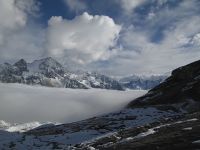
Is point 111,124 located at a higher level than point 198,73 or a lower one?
lower

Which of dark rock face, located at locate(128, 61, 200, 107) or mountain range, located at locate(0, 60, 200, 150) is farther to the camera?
dark rock face, located at locate(128, 61, 200, 107)

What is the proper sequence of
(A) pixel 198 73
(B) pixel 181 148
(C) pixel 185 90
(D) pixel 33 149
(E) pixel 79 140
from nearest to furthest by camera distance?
(B) pixel 181 148
(D) pixel 33 149
(E) pixel 79 140
(C) pixel 185 90
(A) pixel 198 73

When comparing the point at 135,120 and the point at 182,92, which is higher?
the point at 182,92

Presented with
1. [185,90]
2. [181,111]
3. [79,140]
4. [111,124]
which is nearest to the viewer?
[79,140]

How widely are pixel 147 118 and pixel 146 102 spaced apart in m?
58.0

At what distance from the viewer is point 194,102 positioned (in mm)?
158375

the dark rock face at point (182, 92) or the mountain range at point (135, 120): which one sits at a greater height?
the dark rock face at point (182, 92)

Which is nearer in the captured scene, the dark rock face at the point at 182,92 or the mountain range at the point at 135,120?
the mountain range at the point at 135,120

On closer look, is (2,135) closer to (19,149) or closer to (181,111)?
(19,149)

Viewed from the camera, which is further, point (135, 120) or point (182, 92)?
point (182, 92)

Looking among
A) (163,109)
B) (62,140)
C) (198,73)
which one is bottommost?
(62,140)

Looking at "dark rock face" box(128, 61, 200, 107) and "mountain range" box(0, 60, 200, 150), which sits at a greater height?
"dark rock face" box(128, 61, 200, 107)

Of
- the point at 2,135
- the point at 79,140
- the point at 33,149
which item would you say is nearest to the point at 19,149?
the point at 33,149

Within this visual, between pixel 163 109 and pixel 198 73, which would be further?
pixel 198 73
